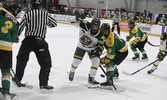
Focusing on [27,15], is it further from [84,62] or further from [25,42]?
[84,62]

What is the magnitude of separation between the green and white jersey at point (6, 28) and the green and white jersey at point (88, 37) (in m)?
1.15

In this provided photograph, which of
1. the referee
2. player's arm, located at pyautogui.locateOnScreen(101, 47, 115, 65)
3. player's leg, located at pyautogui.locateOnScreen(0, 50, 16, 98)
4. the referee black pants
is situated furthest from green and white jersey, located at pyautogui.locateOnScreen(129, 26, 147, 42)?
player's leg, located at pyautogui.locateOnScreen(0, 50, 16, 98)

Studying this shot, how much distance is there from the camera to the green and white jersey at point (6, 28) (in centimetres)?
278

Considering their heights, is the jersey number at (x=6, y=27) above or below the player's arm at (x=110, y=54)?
above

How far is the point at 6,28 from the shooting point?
280 centimetres

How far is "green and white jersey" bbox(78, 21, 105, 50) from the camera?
3695mm

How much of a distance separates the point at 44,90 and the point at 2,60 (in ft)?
2.71

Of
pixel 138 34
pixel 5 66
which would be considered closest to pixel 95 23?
pixel 5 66

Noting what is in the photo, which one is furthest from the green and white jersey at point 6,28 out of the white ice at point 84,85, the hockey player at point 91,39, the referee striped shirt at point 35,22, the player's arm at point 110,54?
the player's arm at point 110,54

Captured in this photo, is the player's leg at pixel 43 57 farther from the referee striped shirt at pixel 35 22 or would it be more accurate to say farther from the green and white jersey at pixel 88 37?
the green and white jersey at pixel 88 37

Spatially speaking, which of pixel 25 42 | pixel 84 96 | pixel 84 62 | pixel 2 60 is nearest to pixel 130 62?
pixel 84 62

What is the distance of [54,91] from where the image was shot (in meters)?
3.56

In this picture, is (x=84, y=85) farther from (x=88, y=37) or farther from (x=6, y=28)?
(x=6, y=28)

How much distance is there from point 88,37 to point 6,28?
1325 millimetres
